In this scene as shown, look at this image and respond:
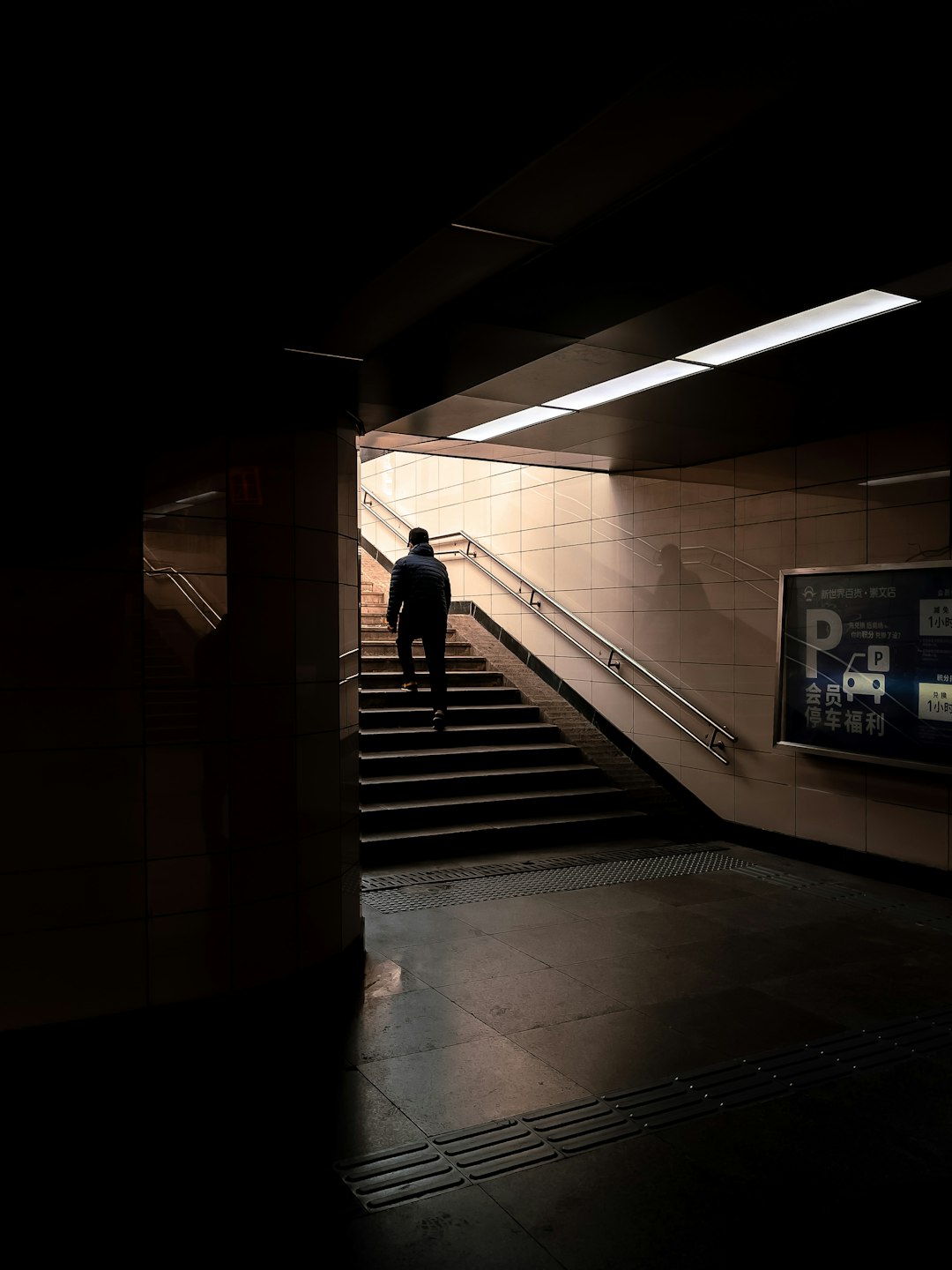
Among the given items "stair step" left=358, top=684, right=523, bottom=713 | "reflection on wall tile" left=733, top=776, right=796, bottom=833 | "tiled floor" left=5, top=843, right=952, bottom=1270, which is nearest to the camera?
"tiled floor" left=5, top=843, right=952, bottom=1270

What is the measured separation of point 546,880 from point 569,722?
2.83 m

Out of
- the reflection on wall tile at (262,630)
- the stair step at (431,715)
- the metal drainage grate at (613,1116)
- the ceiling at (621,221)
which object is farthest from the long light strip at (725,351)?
the stair step at (431,715)

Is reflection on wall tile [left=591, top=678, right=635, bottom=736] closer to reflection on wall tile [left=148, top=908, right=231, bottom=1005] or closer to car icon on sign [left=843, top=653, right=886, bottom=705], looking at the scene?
car icon on sign [left=843, top=653, right=886, bottom=705]

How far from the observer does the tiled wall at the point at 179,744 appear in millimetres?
3707

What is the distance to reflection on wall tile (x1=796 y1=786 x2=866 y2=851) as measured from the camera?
21.8 ft

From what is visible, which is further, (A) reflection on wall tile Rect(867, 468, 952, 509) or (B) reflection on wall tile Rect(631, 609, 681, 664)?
(B) reflection on wall tile Rect(631, 609, 681, 664)

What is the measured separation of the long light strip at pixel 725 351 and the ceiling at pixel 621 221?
0.10 meters

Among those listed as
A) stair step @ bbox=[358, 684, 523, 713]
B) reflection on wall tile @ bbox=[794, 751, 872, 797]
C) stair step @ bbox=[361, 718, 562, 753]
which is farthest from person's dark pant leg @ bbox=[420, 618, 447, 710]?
reflection on wall tile @ bbox=[794, 751, 872, 797]

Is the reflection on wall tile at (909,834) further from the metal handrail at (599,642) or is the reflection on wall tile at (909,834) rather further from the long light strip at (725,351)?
the long light strip at (725,351)

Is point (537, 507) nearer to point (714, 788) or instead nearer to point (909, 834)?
point (714, 788)

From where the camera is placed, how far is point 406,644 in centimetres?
876

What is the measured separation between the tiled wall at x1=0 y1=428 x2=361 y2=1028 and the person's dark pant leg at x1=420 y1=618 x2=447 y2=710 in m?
3.76

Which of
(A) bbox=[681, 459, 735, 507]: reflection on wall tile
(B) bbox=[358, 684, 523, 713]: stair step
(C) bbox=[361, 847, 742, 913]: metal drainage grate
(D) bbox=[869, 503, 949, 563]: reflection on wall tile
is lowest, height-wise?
(C) bbox=[361, 847, 742, 913]: metal drainage grate

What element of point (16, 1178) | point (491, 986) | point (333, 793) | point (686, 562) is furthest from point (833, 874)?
point (16, 1178)
